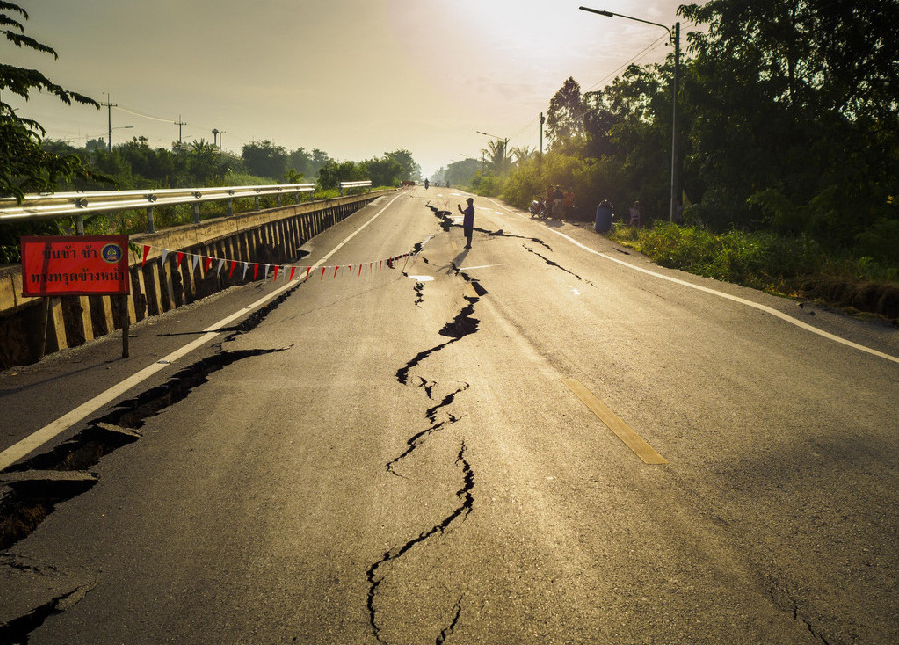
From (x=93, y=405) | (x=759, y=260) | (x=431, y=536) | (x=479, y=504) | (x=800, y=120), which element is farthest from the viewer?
(x=800, y=120)

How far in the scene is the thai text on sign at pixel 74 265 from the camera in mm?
5770

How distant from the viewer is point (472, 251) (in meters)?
16.5

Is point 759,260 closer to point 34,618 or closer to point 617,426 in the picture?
point 617,426

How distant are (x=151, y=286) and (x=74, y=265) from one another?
7.50 feet

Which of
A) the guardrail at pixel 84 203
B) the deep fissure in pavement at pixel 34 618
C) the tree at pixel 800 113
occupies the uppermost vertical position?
the tree at pixel 800 113

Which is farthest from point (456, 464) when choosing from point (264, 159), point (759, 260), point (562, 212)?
point (264, 159)

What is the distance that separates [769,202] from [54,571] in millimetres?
21689

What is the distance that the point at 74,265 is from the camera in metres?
6.06

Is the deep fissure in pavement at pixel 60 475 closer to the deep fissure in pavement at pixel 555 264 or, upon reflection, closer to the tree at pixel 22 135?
the tree at pixel 22 135

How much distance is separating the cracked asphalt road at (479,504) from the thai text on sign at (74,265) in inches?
31.4

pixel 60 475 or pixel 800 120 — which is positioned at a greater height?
pixel 800 120

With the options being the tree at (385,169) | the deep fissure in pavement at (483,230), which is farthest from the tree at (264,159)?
the deep fissure in pavement at (483,230)

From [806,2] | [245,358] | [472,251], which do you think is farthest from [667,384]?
[806,2]

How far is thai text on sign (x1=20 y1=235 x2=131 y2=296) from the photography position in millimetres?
5770
